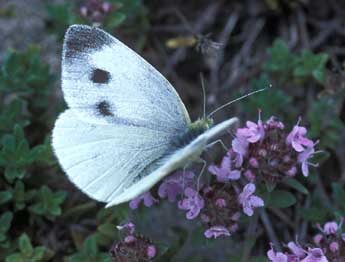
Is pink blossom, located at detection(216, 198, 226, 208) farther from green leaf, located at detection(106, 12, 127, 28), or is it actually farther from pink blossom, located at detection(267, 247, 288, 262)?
green leaf, located at detection(106, 12, 127, 28)

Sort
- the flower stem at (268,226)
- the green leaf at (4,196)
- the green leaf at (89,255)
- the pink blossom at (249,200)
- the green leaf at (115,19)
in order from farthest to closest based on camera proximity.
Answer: the green leaf at (115,19) < the flower stem at (268,226) < the green leaf at (4,196) < the green leaf at (89,255) < the pink blossom at (249,200)

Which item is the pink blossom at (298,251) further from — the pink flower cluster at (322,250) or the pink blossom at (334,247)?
the pink blossom at (334,247)

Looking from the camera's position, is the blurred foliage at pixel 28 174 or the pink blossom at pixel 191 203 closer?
the pink blossom at pixel 191 203

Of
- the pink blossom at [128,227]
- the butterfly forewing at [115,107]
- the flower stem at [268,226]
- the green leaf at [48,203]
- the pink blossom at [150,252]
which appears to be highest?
the butterfly forewing at [115,107]

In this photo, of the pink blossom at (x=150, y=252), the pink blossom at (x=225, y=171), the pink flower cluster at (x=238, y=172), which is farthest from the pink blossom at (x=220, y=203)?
the pink blossom at (x=150, y=252)

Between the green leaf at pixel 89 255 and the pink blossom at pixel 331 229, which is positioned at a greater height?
the pink blossom at pixel 331 229

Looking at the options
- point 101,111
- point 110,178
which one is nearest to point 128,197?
point 110,178

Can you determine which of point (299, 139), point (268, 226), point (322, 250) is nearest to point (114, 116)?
point (299, 139)
